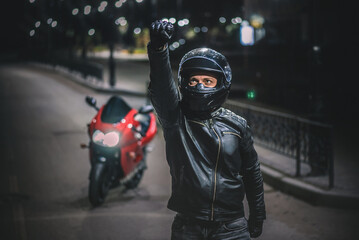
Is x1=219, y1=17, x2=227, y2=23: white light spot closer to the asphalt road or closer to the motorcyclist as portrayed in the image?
the asphalt road

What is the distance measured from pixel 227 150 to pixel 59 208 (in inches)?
179

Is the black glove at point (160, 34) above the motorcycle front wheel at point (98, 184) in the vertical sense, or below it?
above

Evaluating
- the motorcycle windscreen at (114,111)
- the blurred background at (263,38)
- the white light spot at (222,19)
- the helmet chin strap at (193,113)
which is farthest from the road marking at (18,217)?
the white light spot at (222,19)

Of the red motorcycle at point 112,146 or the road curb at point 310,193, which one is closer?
the red motorcycle at point 112,146

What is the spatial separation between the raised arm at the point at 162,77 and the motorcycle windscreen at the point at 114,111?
414 cm

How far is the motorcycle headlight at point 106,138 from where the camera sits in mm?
6914

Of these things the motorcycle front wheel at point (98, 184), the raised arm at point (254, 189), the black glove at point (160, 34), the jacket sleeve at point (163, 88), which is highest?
the black glove at point (160, 34)

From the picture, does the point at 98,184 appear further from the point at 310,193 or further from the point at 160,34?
the point at 160,34

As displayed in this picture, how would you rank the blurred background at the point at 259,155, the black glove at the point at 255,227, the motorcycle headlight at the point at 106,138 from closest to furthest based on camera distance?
1. the black glove at the point at 255,227
2. the blurred background at the point at 259,155
3. the motorcycle headlight at the point at 106,138

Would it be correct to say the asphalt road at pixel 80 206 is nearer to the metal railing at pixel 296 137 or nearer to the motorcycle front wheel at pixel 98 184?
the motorcycle front wheel at pixel 98 184

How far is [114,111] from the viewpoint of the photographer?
23.7 feet

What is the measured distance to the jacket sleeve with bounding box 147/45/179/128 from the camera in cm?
277

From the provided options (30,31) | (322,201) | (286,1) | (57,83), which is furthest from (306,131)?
(30,31)

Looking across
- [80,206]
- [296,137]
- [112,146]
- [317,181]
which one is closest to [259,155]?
[296,137]
